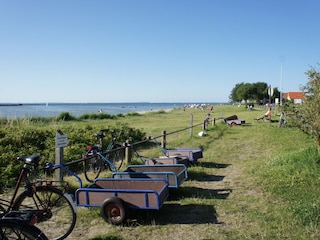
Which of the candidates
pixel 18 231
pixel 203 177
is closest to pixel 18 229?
pixel 18 231

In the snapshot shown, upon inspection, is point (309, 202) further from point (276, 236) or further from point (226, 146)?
point (226, 146)

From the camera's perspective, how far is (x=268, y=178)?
285 inches

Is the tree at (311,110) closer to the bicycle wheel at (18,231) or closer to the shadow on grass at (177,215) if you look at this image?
the shadow on grass at (177,215)

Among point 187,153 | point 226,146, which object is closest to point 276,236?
point 187,153

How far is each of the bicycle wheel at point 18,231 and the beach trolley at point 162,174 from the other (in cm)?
309

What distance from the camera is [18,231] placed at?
3.02m

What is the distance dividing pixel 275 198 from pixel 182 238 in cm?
244

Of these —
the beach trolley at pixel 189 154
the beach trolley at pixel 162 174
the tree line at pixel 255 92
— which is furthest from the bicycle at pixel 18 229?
the tree line at pixel 255 92

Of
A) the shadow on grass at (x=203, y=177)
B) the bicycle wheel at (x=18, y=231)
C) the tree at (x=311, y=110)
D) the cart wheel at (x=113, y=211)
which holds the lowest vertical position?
the shadow on grass at (x=203, y=177)

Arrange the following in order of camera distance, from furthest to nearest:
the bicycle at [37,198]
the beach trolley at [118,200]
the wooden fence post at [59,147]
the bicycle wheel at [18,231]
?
the wooden fence post at [59,147] → the beach trolley at [118,200] → the bicycle at [37,198] → the bicycle wheel at [18,231]

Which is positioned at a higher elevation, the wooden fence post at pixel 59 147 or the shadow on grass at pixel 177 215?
the wooden fence post at pixel 59 147

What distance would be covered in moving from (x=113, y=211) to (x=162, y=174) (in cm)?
161

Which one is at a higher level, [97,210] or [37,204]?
[37,204]

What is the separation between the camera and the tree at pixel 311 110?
23.7 feet
